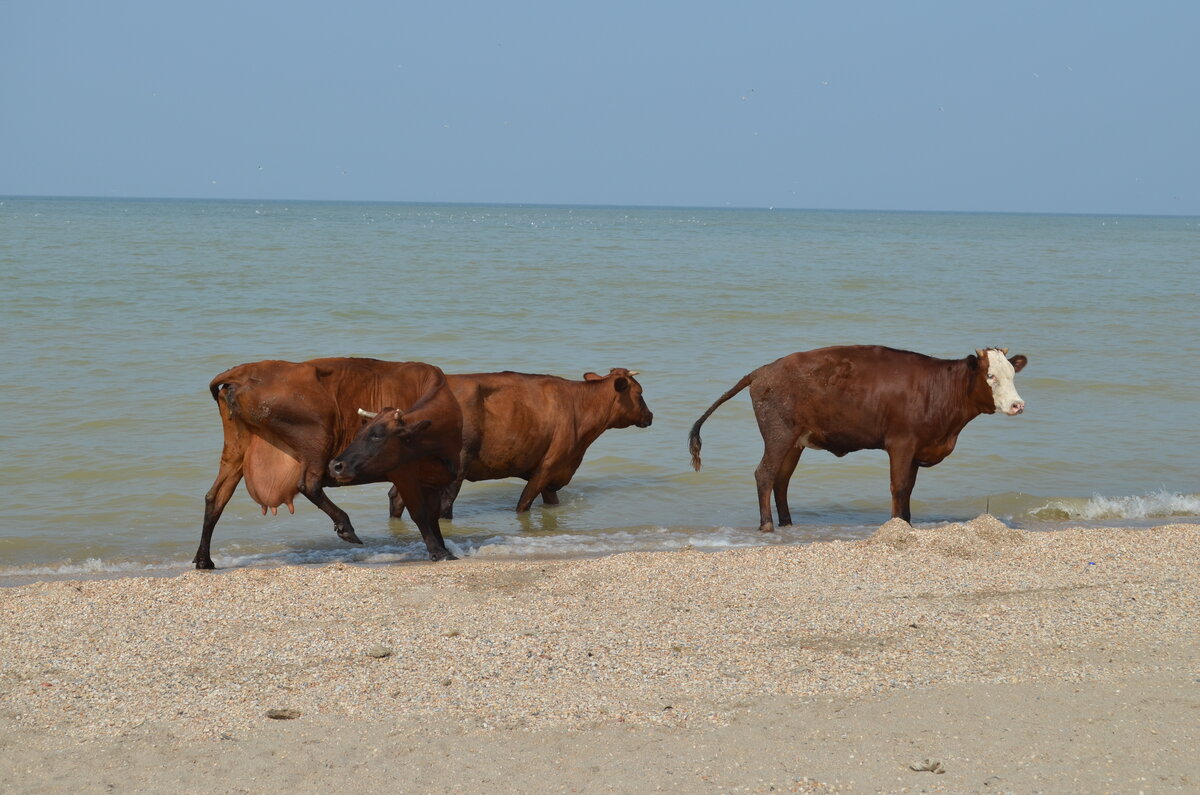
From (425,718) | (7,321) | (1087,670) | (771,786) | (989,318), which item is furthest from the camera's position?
(989,318)

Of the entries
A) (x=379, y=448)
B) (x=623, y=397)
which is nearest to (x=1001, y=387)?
(x=623, y=397)

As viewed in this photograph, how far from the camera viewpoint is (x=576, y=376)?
19406mm

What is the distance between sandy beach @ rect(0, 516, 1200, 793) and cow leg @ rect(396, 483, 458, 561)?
3.43ft

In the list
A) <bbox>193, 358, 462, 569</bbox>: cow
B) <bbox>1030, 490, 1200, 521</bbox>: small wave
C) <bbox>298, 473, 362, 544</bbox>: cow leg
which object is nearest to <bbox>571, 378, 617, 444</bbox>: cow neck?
<bbox>193, 358, 462, 569</bbox>: cow

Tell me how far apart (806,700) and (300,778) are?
2237 mm

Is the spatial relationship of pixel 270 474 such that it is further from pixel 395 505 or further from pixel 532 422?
pixel 532 422

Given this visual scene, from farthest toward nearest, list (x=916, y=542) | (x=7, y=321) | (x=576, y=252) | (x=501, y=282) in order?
(x=576, y=252), (x=501, y=282), (x=7, y=321), (x=916, y=542)

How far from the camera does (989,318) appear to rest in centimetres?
3048

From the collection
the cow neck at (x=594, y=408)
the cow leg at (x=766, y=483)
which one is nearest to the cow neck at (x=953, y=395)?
the cow leg at (x=766, y=483)

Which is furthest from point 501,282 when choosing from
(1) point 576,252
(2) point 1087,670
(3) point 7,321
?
(2) point 1087,670

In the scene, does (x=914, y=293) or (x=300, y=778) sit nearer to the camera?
(x=300, y=778)

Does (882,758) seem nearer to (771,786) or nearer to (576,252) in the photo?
(771,786)

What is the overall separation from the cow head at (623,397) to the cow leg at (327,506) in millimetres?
2786

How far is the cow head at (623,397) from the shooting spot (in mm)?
12383
